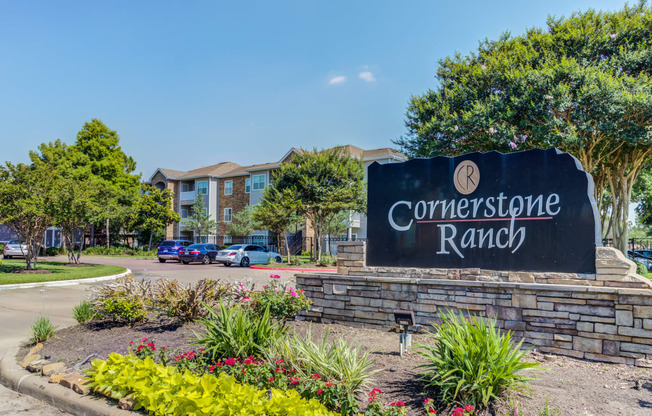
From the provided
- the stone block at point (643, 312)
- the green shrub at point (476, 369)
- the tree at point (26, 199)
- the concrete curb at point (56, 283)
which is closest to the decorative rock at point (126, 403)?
the green shrub at point (476, 369)

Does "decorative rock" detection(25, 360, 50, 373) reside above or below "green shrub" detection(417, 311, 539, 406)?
below

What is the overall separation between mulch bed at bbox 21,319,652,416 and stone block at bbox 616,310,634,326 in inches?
20.5

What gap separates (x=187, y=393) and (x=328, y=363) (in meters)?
1.30

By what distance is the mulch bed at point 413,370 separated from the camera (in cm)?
410

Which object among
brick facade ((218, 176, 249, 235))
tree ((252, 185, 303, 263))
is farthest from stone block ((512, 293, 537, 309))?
brick facade ((218, 176, 249, 235))

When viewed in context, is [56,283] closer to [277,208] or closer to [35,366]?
[35,366]

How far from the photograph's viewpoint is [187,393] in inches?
148

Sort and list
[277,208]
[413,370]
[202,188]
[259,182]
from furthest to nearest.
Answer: [202,188], [259,182], [277,208], [413,370]

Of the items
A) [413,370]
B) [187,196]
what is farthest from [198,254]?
[413,370]

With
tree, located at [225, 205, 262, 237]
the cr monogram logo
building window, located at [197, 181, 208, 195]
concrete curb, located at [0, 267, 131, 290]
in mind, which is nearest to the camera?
the cr monogram logo

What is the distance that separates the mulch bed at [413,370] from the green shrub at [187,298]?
0.71ft

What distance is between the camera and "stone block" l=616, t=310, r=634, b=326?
18.4ft

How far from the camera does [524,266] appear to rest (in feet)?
22.9

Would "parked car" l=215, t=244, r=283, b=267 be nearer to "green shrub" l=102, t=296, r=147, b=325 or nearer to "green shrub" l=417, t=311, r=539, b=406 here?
"green shrub" l=102, t=296, r=147, b=325
